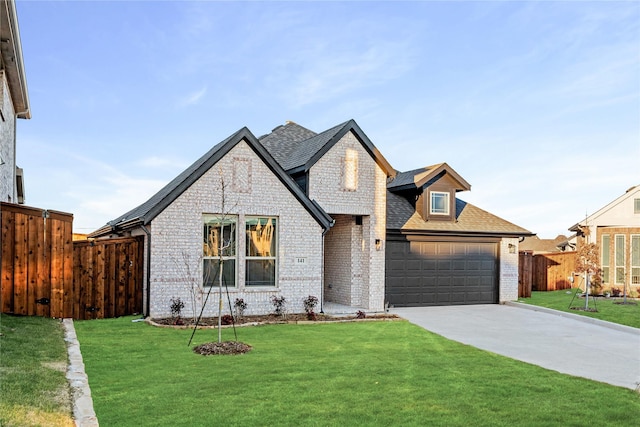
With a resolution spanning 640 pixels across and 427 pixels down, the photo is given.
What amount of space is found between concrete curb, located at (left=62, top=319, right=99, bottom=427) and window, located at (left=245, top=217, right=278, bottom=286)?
18.5ft

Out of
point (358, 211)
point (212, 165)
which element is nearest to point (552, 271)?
point (358, 211)

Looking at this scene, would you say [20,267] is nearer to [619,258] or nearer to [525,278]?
[525,278]

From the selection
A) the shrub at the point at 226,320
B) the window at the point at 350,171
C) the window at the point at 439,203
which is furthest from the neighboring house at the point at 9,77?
the window at the point at 439,203

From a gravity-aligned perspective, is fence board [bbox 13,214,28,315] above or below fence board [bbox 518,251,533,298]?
above

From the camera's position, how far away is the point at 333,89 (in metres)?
19.6

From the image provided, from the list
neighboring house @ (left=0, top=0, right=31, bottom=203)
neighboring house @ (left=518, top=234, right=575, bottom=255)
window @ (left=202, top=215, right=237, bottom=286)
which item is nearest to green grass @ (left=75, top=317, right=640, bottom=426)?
window @ (left=202, top=215, right=237, bottom=286)

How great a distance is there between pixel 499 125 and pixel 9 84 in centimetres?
1499

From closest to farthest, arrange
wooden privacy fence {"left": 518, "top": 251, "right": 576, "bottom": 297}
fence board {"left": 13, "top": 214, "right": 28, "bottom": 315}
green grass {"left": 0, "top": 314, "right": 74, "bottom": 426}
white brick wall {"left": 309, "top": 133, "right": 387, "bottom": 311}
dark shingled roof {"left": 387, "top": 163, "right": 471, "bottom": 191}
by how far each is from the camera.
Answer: green grass {"left": 0, "top": 314, "right": 74, "bottom": 426} → fence board {"left": 13, "top": 214, "right": 28, "bottom": 315} → white brick wall {"left": 309, "top": 133, "right": 387, "bottom": 311} → dark shingled roof {"left": 387, "top": 163, "right": 471, "bottom": 191} → wooden privacy fence {"left": 518, "top": 251, "right": 576, "bottom": 297}

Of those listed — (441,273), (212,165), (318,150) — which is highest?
(318,150)

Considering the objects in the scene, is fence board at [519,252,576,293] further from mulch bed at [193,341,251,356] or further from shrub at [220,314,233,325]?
mulch bed at [193,341,251,356]

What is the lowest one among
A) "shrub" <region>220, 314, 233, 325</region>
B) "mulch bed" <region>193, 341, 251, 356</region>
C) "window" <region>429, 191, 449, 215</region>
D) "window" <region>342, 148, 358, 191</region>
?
"shrub" <region>220, 314, 233, 325</region>

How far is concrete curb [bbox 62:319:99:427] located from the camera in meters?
5.47

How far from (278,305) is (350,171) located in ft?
16.6

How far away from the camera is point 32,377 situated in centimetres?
657
